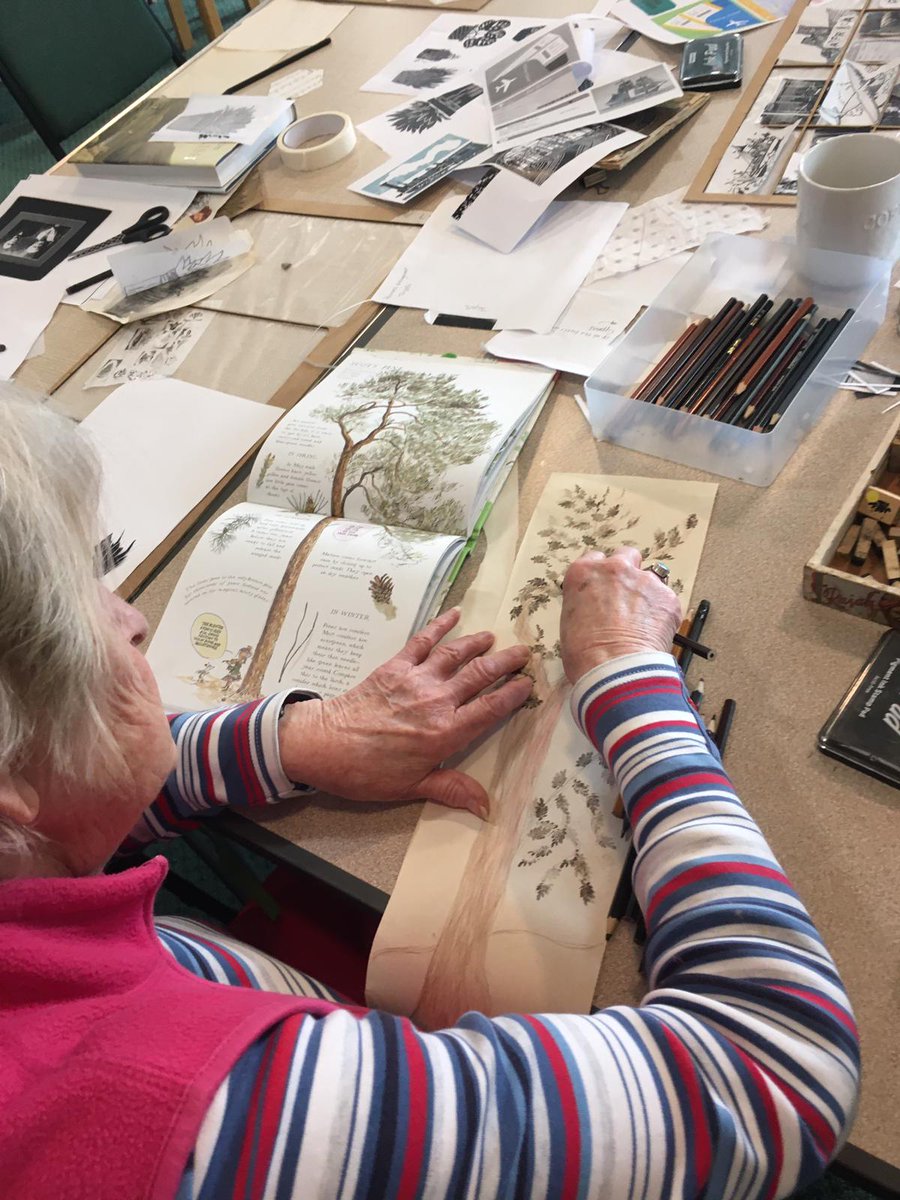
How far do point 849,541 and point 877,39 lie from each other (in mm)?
872

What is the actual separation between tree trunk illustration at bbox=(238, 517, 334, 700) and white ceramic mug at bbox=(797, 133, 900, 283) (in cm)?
59

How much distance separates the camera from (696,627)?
0.71 m

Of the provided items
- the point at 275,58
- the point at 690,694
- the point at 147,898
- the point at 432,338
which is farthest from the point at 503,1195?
the point at 275,58

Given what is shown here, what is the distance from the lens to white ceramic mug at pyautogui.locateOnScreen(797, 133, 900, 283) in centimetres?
83

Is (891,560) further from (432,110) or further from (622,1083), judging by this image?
(432,110)

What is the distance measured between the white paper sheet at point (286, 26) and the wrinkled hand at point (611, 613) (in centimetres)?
147

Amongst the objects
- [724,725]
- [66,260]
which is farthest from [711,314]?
[66,260]

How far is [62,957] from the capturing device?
1.56 feet

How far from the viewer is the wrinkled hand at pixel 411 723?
0.70 m

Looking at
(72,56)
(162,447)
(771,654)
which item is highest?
(72,56)

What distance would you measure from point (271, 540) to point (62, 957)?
0.48 metres

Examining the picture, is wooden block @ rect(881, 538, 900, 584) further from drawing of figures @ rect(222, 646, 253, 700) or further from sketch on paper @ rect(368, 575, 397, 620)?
drawing of figures @ rect(222, 646, 253, 700)

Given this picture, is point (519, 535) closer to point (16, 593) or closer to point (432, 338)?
point (432, 338)

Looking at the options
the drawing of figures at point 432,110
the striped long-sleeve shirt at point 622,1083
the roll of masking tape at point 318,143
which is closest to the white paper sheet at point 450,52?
the drawing of figures at point 432,110
